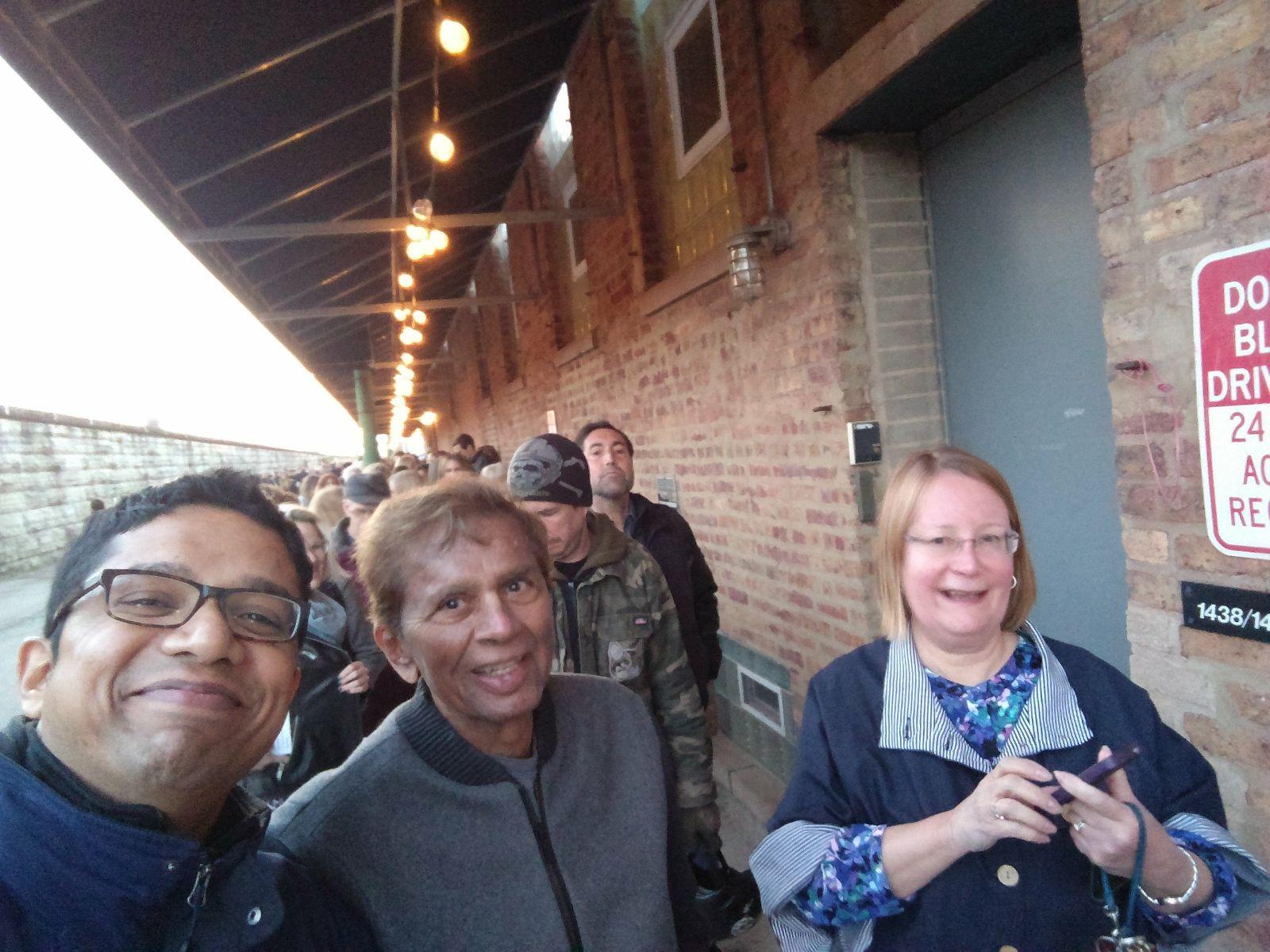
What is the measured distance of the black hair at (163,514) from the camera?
95 cm

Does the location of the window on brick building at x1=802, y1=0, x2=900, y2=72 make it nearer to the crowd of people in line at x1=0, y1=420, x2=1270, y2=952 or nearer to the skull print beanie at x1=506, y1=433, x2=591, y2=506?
the skull print beanie at x1=506, y1=433, x2=591, y2=506

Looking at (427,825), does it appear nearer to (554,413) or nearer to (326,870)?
(326,870)

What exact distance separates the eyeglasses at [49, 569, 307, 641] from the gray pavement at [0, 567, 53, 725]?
3.23 meters

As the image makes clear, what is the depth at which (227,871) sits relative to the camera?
94 cm

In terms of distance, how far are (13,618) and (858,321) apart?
212 inches

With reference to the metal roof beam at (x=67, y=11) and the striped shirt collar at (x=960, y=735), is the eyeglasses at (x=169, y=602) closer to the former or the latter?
the striped shirt collar at (x=960, y=735)

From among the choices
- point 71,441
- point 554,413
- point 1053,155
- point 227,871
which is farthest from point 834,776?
point 71,441

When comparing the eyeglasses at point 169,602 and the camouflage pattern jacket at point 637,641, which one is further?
the camouflage pattern jacket at point 637,641

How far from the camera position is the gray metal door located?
8.36ft

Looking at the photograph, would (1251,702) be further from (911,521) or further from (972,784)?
(911,521)

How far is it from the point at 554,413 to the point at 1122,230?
6.95 meters

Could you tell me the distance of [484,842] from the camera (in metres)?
1.29

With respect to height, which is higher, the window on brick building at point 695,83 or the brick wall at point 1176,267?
the window on brick building at point 695,83

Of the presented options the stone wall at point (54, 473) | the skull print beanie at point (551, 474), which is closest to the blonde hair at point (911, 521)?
the skull print beanie at point (551, 474)
